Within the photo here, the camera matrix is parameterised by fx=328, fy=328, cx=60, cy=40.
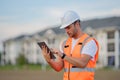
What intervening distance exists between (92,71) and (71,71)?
0.19 meters

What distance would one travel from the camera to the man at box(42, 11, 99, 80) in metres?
2.80

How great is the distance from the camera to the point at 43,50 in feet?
9.65

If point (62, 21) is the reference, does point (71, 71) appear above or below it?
below

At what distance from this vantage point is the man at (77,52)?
2801 mm

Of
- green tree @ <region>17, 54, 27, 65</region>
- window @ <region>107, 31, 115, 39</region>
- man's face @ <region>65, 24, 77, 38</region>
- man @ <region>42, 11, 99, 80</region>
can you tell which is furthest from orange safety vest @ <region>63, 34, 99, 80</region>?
green tree @ <region>17, 54, 27, 65</region>

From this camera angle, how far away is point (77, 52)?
287 centimetres

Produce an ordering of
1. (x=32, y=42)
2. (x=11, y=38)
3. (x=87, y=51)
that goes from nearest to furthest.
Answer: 1. (x=87, y=51)
2. (x=32, y=42)
3. (x=11, y=38)

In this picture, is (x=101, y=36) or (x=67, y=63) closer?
(x=67, y=63)

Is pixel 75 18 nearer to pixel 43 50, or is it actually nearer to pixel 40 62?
pixel 43 50

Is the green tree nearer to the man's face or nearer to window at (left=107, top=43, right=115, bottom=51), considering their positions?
window at (left=107, top=43, right=115, bottom=51)

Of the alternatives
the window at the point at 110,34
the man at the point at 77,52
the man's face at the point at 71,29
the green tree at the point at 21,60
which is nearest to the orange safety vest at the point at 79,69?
the man at the point at 77,52

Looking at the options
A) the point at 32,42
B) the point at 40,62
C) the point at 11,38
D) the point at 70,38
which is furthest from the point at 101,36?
the point at 70,38

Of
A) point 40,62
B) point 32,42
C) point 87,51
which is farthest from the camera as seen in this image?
point 32,42

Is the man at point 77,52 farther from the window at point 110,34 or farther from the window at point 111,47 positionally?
the window at point 110,34
